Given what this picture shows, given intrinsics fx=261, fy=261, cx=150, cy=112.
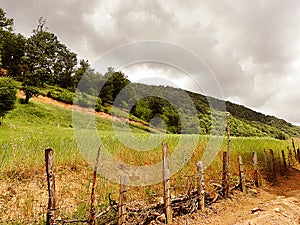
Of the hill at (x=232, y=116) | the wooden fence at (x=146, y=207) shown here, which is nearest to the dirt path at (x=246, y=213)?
the wooden fence at (x=146, y=207)

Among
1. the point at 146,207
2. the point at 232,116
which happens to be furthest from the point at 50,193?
the point at 232,116

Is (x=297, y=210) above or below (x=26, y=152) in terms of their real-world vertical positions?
below

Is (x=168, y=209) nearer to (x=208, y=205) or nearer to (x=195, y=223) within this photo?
(x=195, y=223)

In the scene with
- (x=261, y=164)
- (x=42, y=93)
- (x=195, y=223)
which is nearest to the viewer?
(x=195, y=223)

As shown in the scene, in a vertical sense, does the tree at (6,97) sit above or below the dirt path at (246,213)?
above

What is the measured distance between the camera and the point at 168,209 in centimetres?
471

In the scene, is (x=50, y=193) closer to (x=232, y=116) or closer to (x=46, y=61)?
(x=46, y=61)

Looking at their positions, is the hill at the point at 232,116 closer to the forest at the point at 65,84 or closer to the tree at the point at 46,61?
the forest at the point at 65,84

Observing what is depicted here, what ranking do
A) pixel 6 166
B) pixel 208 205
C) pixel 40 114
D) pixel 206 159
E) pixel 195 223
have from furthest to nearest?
pixel 40 114
pixel 206 159
pixel 208 205
pixel 6 166
pixel 195 223

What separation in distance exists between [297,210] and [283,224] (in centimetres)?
134

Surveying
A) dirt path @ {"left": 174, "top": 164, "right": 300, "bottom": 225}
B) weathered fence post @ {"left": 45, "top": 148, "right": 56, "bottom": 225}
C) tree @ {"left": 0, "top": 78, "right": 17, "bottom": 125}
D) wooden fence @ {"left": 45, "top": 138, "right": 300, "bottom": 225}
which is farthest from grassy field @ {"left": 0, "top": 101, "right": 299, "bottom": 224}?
tree @ {"left": 0, "top": 78, "right": 17, "bottom": 125}

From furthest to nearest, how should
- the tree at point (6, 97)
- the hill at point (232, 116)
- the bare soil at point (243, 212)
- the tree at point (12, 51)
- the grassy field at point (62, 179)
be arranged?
the tree at point (12, 51) → the tree at point (6, 97) → the hill at point (232, 116) → the bare soil at point (243, 212) → the grassy field at point (62, 179)

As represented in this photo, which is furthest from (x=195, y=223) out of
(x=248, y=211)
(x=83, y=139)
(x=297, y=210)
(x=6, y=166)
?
(x=83, y=139)

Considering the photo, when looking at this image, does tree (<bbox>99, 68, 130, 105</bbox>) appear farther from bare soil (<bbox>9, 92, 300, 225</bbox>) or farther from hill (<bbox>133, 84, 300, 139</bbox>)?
bare soil (<bbox>9, 92, 300, 225</bbox>)
